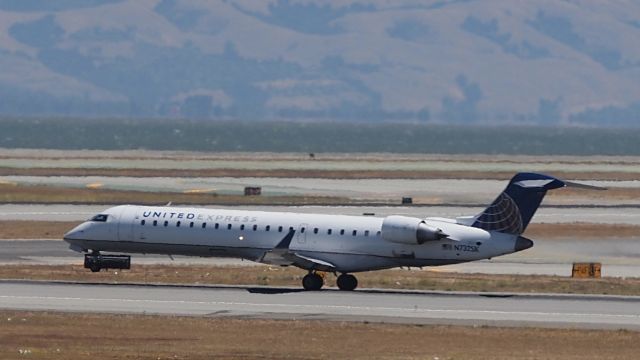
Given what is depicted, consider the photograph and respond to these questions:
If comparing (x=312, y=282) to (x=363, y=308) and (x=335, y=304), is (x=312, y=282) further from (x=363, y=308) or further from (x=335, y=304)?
(x=363, y=308)

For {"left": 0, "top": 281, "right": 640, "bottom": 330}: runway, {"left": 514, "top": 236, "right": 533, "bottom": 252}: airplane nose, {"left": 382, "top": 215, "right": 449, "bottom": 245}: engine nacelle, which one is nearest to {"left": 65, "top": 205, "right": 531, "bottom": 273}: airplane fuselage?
{"left": 514, "top": 236, "right": 533, "bottom": 252}: airplane nose

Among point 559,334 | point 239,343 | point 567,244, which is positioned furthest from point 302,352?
point 567,244

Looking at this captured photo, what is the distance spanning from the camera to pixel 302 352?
4978 centimetres

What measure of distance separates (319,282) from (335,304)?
5646 millimetres

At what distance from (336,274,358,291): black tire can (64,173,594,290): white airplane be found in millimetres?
41

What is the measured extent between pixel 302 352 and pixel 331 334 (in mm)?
4253

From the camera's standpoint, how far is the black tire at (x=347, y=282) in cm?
6862

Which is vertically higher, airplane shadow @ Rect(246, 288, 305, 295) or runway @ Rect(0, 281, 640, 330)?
airplane shadow @ Rect(246, 288, 305, 295)

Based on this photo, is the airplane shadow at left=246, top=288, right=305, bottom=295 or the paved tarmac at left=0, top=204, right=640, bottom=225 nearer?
the airplane shadow at left=246, top=288, right=305, bottom=295

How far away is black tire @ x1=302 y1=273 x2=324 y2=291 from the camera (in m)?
68.4

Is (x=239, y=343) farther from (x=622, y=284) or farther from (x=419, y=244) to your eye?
(x=622, y=284)

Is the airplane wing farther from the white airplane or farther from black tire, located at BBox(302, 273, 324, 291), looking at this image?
black tire, located at BBox(302, 273, 324, 291)

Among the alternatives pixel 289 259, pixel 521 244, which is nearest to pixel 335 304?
pixel 289 259

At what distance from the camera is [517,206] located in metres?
67.6
